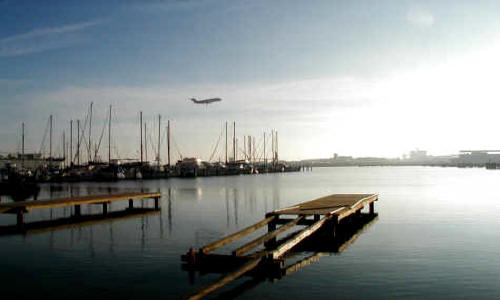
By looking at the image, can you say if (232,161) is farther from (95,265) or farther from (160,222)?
(95,265)

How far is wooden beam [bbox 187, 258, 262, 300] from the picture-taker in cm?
1073

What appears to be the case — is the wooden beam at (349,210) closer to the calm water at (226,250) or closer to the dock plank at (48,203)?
the calm water at (226,250)

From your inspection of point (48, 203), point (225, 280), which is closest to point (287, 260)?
point (225, 280)

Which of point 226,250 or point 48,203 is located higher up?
point 48,203

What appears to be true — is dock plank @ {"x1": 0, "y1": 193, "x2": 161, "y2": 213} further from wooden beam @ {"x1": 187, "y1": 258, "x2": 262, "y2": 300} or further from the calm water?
wooden beam @ {"x1": 187, "y1": 258, "x2": 262, "y2": 300}

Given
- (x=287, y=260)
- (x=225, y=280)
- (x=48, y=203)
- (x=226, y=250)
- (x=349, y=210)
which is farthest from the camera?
(x=48, y=203)

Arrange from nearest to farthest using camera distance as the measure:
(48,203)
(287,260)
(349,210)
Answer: (287,260)
(349,210)
(48,203)

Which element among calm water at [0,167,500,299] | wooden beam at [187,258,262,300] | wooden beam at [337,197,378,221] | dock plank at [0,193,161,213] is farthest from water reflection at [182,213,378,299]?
dock plank at [0,193,161,213]

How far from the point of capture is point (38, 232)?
24.1 metres

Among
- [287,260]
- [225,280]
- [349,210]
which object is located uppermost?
[349,210]

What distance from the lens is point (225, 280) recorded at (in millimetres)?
11859

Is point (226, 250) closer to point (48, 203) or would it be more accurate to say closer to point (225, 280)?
point (225, 280)

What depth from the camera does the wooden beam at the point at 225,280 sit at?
10.7 meters

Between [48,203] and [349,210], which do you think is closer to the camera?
[349,210]
